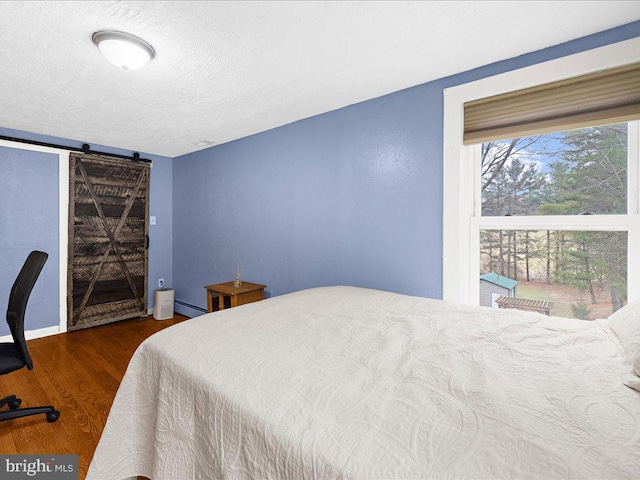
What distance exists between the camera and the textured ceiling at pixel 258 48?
5.00 feet

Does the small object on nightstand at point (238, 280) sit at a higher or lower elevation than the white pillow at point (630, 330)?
lower

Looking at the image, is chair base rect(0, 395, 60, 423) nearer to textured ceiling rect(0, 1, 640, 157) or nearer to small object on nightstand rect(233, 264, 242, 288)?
small object on nightstand rect(233, 264, 242, 288)

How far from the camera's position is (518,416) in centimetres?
76

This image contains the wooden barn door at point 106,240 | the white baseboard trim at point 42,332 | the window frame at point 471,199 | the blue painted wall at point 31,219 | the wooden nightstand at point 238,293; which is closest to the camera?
the window frame at point 471,199

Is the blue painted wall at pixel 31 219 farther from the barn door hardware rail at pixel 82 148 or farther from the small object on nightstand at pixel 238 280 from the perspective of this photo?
the small object on nightstand at pixel 238 280

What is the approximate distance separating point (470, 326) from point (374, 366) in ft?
2.19

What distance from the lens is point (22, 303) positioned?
1.90 metres

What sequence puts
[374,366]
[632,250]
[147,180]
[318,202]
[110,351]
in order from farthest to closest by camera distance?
[147,180]
[110,351]
[318,202]
[632,250]
[374,366]

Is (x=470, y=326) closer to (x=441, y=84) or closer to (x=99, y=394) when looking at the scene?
(x=441, y=84)

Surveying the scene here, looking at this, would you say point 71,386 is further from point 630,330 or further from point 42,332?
point 630,330

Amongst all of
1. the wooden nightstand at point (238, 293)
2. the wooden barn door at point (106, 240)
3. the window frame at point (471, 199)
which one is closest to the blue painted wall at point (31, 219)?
the wooden barn door at point (106, 240)

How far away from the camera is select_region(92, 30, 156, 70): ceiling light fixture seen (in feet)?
5.49

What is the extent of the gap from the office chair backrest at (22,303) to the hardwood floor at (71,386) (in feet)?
1.43

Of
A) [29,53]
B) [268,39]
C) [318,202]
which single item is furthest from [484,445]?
[29,53]
